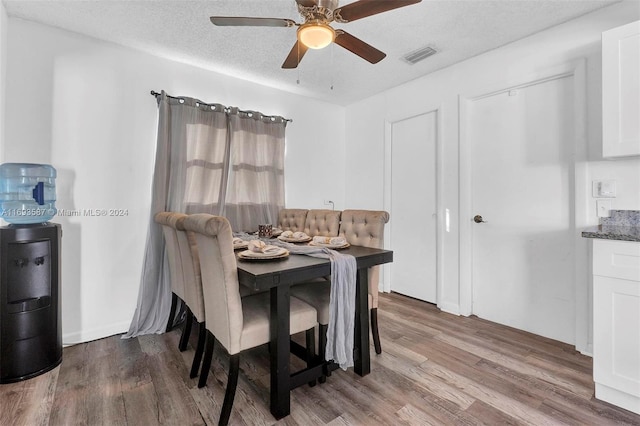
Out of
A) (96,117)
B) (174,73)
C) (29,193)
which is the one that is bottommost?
(29,193)

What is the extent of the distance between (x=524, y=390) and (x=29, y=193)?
3.67m

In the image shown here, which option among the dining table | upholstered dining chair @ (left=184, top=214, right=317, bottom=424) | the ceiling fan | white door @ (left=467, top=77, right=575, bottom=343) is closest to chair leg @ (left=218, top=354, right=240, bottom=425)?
upholstered dining chair @ (left=184, top=214, right=317, bottom=424)

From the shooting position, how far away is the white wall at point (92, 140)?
2.35 meters

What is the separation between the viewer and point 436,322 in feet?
9.57

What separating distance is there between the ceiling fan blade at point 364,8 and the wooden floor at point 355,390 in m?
2.20

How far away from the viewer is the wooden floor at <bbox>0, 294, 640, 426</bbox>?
64.4 inches

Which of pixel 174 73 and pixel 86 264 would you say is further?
pixel 174 73

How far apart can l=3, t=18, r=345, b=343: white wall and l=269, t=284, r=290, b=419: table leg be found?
187 cm

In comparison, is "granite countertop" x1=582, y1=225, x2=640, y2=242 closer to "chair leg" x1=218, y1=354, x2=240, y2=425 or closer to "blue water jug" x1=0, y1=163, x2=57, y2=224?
"chair leg" x1=218, y1=354, x2=240, y2=425

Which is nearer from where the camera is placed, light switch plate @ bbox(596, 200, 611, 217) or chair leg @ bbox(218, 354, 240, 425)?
chair leg @ bbox(218, 354, 240, 425)

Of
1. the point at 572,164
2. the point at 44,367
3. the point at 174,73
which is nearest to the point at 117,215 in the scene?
the point at 44,367

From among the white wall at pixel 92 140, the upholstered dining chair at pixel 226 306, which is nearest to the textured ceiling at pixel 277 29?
the white wall at pixel 92 140

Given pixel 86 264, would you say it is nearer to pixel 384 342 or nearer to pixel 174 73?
pixel 174 73

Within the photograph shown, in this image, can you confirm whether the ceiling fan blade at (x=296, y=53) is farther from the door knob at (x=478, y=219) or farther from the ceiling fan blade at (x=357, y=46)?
the door knob at (x=478, y=219)
